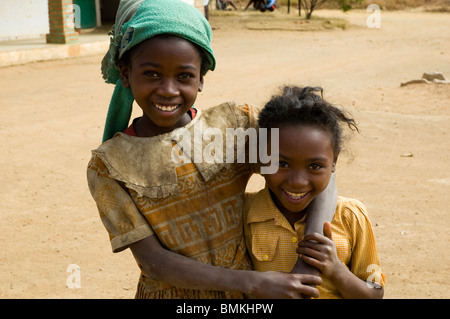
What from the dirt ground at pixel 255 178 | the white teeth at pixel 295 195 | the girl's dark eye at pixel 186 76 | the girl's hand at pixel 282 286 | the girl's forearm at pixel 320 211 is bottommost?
the dirt ground at pixel 255 178

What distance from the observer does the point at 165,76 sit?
1.78 metres

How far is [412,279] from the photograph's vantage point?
359cm

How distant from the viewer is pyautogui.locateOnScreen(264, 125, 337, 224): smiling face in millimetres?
1835

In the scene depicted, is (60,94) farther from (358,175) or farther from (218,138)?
(218,138)

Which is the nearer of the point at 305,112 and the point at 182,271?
the point at 182,271

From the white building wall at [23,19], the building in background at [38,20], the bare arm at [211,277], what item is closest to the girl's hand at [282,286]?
the bare arm at [211,277]

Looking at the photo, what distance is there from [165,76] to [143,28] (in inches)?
5.8

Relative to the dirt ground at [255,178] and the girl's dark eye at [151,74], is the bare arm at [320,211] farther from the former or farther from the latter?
the girl's dark eye at [151,74]

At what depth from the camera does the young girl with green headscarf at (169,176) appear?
174 cm

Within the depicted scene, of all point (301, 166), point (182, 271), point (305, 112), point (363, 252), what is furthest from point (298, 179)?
point (182, 271)

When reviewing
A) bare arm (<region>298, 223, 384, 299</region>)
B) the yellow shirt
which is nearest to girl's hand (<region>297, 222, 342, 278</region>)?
bare arm (<region>298, 223, 384, 299</region>)

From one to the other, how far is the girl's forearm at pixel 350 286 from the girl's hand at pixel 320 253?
0.8 inches

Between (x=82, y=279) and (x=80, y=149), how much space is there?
2.66 meters

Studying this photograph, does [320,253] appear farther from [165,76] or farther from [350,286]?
[165,76]
